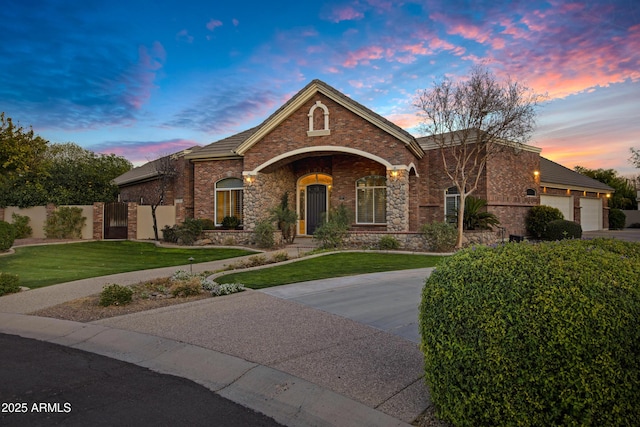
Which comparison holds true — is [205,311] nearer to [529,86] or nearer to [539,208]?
[529,86]

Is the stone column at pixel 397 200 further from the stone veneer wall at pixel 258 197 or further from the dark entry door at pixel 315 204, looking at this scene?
the stone veneer wall at pixel 258 197

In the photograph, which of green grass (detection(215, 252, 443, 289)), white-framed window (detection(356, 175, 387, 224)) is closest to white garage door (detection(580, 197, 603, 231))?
white-framed window (detection(356, 175, 387, 224))

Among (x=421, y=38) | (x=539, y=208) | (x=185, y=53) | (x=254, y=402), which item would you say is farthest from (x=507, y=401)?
(x=539, y=208)

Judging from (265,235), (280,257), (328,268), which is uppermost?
(265,235)

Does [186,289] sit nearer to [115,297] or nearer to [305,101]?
A: [115,297]

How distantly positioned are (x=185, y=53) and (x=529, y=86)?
49.7 feet

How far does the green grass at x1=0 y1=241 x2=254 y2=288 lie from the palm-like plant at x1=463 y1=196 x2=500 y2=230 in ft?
33.5

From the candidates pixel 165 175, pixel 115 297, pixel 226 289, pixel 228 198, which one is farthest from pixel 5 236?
pixel 226 289

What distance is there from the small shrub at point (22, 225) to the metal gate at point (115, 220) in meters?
4.78

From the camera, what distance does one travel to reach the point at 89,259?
14820 mm

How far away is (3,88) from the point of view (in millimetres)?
18219

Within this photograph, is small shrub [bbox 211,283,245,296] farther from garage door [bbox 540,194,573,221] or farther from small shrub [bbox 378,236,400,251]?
garage door [bbox 540,194,573,221]

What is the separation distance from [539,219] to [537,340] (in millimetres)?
21871

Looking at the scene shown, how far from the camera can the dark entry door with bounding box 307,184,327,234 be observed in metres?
21.8
